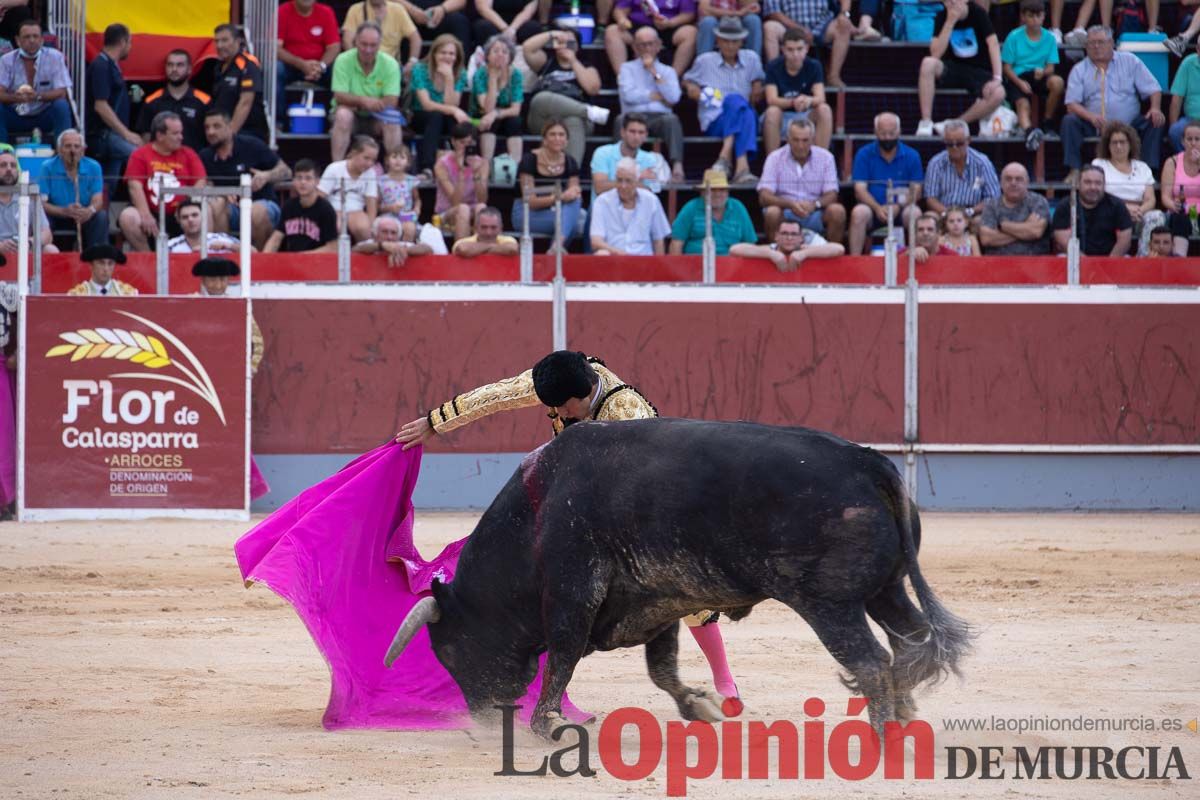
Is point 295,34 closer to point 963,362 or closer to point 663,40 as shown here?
point 663,40

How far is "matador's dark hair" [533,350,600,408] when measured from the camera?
16.0 feet

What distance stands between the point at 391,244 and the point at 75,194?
6.65 feet

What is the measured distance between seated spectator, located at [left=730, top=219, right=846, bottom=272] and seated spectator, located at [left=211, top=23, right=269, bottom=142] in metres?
3.70

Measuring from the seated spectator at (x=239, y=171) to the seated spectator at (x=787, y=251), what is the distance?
3095 millimetres

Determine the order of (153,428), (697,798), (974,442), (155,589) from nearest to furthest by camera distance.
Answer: (697,798)
(155,589)
(153,428)
(974,442)

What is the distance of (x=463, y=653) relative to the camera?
492 cm

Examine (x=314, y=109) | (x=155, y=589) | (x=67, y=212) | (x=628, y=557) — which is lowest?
(x=155, y=589)

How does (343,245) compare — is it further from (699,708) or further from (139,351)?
(699,708)

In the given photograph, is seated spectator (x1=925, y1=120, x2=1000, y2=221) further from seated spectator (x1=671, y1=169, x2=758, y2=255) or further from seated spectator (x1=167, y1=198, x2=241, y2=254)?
seated spectator (x1=167, y1=198, x2=241, y2=254)

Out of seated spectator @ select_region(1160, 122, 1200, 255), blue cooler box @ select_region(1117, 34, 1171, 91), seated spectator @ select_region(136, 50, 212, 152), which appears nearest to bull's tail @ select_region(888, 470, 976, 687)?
seated spectator @ select_region(1160, 122, 1200, 255)

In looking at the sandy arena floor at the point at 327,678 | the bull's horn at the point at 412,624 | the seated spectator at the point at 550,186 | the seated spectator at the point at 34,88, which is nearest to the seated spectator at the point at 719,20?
the seated spectator at the point at 550,186

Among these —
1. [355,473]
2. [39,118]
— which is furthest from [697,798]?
[39,118]

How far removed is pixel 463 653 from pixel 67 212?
654 cm

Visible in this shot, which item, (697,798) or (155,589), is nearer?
(697,798)
